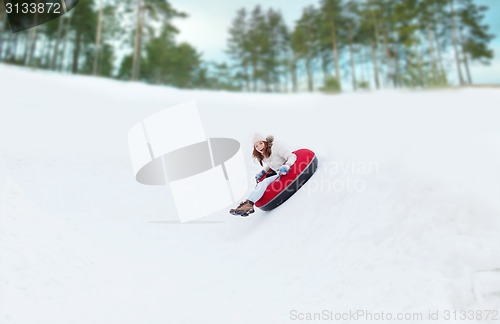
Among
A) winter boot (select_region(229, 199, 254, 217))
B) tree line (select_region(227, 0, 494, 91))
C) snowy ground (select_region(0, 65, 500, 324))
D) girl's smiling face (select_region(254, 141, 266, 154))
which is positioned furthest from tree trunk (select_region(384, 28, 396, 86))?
winter boot (select_region(229, 199, 254, 217))

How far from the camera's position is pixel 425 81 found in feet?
39.5

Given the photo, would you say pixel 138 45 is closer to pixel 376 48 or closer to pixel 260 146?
pixel 260 146

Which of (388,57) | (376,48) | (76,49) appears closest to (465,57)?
(388,57)

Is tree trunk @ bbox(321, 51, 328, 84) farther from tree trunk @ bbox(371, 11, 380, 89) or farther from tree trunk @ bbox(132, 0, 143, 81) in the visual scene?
tree trunk @ bbox(132, 0, 143, 81)

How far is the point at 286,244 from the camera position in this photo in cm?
438

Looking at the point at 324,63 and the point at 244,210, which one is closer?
the point at 244,210

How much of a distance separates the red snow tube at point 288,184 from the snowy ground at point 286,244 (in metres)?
0.20

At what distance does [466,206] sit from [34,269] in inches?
178

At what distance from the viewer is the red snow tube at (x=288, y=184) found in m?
5.26

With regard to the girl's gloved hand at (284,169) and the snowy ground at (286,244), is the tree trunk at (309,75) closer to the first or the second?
the snowy ground at (286,244)

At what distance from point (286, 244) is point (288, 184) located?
1.17 metres

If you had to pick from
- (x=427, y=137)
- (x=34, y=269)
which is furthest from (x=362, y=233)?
(x=34, y=269)

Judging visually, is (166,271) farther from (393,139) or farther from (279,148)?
(393,139)

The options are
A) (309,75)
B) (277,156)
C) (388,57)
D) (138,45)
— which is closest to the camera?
(277,156)
